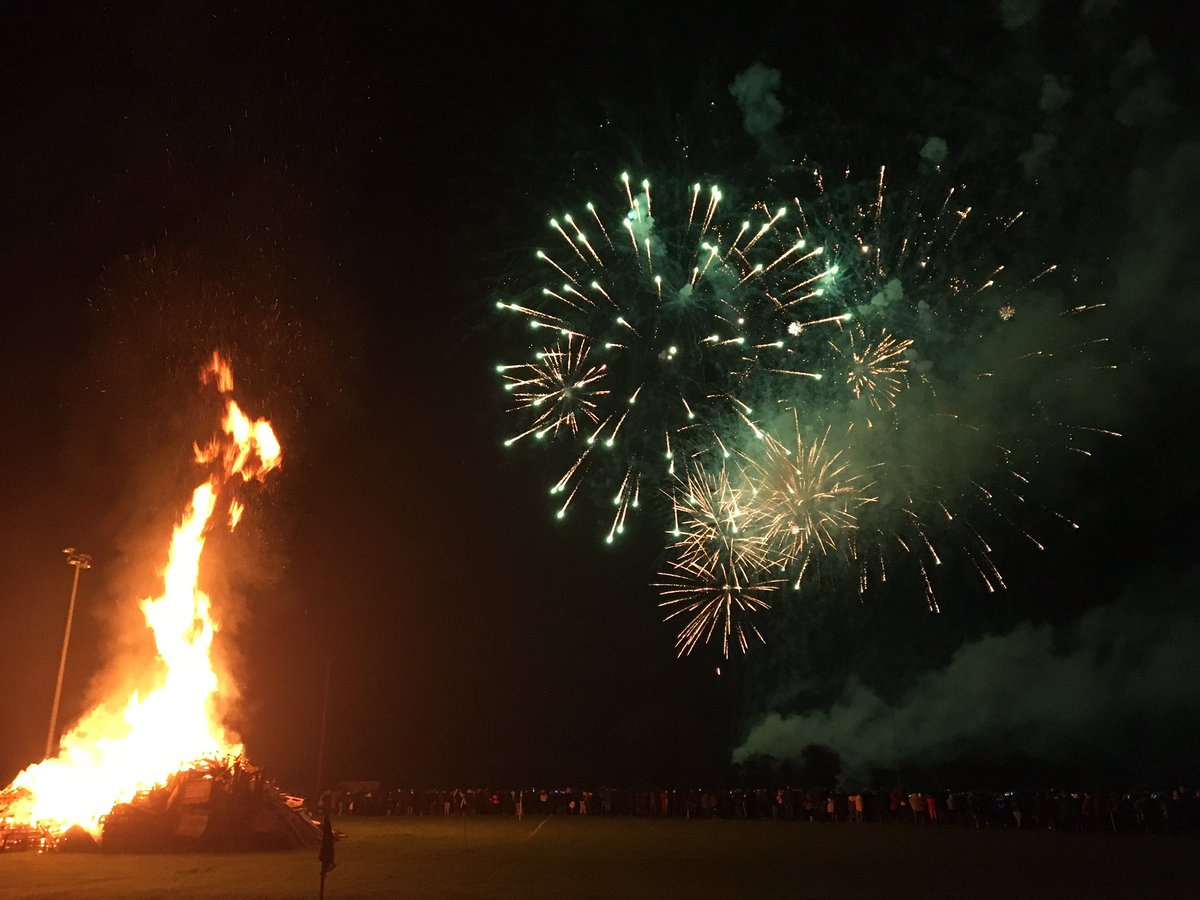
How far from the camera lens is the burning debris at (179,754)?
67.7 ft

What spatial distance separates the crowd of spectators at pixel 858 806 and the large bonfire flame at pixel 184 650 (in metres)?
14.3

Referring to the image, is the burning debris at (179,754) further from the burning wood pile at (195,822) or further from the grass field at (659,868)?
the grass field at (659,868)

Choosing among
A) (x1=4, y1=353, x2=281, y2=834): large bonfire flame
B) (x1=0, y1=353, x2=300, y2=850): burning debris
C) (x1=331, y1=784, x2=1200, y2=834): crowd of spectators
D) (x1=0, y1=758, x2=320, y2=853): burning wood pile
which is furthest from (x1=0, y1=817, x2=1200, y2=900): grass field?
(x1=4, y1=353, x2=281, y2=834): large bonfire flame

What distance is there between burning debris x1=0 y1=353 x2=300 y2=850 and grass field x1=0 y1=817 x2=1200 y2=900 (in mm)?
1346

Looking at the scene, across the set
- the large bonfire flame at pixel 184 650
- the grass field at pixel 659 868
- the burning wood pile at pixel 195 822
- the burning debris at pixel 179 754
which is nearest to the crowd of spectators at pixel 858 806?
the grass field at pixel 659 868

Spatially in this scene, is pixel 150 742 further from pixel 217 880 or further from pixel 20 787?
pixel 217 880

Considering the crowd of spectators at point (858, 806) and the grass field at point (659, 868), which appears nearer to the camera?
the grass field at point (659, 868)

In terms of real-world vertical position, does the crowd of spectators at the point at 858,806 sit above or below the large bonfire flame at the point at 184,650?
below

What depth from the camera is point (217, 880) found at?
1516 cm

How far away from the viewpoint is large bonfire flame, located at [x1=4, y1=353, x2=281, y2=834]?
2341 cm

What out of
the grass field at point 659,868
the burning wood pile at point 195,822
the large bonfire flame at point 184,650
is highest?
the large bonfire flame at point 184,650

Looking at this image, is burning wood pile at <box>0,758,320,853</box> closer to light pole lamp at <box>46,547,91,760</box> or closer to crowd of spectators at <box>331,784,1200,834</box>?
light pole lamp at <box>46,547,91,760</box>

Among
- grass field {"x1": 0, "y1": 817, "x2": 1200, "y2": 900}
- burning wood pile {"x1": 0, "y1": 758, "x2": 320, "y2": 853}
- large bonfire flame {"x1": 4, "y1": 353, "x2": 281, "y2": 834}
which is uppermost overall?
large bonfire flame {"x1": 4, "y1": 353, "x2": 281, "y2": 834}

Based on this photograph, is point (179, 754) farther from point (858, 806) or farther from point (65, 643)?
point (858, 806)
